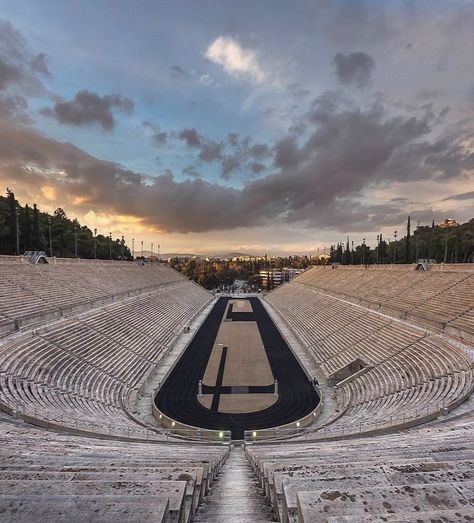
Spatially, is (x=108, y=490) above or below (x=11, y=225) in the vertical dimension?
below

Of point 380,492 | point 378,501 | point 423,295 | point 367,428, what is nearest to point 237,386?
point 367,428

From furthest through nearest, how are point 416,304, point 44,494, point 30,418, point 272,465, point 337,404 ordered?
1. point 416,304
2. point 337,404
3. point 30,418
4. point 272,465
5. point 44,494

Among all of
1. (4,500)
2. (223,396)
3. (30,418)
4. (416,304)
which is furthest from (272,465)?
(416,304)

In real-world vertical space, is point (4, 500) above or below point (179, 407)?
above

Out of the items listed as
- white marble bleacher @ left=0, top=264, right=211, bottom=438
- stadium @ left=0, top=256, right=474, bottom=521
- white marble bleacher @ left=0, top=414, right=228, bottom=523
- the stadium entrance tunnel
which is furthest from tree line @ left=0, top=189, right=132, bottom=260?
white marble bleacher @ left=0, top=414, right=228, bottom=523

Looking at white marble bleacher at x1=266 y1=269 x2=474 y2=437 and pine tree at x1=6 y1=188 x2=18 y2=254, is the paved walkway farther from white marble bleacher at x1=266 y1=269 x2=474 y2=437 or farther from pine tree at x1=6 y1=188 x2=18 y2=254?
pine tree at x1=6 y1=188 x2=18 y2=254

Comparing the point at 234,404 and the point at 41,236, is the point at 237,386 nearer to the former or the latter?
the point at 234,404

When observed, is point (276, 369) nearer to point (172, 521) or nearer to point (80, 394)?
point (80, 394)
